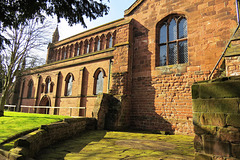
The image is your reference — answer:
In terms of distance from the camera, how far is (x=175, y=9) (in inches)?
332

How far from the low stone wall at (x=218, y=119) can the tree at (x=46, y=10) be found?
446 centimetres

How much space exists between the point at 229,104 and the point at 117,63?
7.22 meters

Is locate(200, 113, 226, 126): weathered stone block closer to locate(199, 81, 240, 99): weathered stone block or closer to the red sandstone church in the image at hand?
locate(199, 81, 240, 99): weathered stone block

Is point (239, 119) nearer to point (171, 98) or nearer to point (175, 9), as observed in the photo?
point (171, 98)

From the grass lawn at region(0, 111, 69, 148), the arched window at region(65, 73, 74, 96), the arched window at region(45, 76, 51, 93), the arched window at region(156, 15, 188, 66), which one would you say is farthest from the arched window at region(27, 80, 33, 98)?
the arched window at region(156, 15, 188, 66)

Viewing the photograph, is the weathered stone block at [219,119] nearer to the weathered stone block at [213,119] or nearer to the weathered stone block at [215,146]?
the weathered stone block at [213,119]

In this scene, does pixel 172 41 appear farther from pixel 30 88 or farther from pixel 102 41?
pixel 30 88

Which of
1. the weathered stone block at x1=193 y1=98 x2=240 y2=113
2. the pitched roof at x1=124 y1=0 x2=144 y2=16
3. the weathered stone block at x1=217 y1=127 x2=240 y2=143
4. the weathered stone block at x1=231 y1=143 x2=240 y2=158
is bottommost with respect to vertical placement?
the weathered stone block at x1=231 y1=143 x2=240 y2=158

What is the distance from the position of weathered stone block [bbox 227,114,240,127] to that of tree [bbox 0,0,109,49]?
16.7 ft

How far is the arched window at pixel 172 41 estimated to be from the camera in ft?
26.9

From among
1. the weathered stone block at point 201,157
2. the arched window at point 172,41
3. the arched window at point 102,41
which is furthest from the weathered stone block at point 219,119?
the arched window at point 102,41

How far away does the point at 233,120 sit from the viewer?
2506 mm

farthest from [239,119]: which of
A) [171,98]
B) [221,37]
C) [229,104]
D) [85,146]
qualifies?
[221,37]

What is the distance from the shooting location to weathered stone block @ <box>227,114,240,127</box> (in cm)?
246
